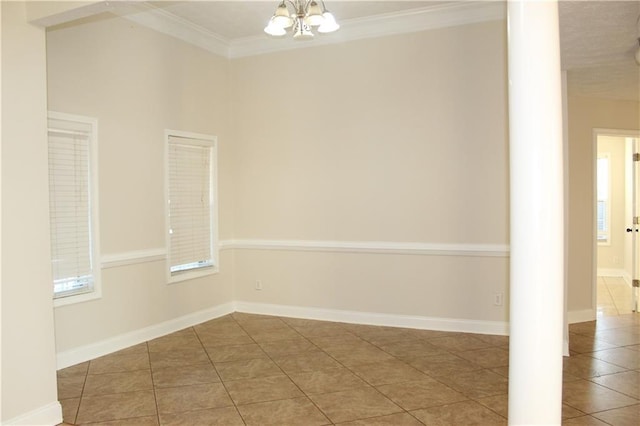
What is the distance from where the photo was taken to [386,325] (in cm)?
529

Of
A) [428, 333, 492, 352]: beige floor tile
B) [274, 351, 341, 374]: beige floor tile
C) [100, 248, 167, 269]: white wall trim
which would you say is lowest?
[274, 351, 341, 374]: beige floor tile

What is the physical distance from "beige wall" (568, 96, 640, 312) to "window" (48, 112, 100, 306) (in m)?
5.08

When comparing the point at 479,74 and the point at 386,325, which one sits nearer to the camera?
the point at 479,74

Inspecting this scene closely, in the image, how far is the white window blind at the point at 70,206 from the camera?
403cm

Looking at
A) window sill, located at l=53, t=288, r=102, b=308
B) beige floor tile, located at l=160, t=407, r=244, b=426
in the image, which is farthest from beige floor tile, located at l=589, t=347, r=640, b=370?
window sill, located at l=53, t=288, r=102, b=308

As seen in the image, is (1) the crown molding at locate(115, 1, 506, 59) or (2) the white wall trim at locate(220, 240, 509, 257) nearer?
(1) the crown molding at locate(115, 1, 506, 59)

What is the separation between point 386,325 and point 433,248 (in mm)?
1003

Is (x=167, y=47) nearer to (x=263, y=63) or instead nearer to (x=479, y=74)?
(x=263, y=63)

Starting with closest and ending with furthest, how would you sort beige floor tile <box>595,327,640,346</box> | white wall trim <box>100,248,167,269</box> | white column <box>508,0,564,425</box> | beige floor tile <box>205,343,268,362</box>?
white column <box>508,0,564,425</box>, beige floor tile <box>205,343,268,362</box>, white wall trim <box>100,248,167,269</box>, beige floor tile <box>595,327,640,346</box>

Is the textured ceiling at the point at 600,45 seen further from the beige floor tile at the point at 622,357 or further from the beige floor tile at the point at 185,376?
the beige floor tile at the point at 185,376

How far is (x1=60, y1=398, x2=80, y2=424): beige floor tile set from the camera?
312 cm

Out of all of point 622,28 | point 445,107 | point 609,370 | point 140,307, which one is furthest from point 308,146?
point 609,370

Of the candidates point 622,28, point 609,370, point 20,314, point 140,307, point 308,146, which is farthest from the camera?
point 308,146

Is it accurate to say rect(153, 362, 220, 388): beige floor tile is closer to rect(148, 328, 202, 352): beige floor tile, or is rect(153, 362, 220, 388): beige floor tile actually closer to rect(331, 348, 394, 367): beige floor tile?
rect(148, 328, 202, 352): beige floor tile
